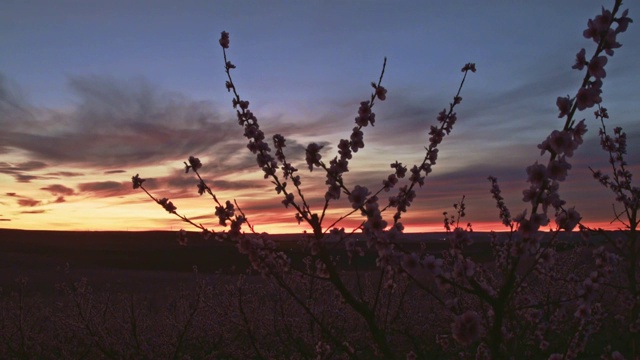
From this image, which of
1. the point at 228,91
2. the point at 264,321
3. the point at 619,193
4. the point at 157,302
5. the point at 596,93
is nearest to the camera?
the point at 596,93

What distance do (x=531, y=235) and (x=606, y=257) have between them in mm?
2149

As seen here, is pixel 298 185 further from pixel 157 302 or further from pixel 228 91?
pixel 157 302

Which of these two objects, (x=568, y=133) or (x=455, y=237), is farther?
(x=455, y=237)

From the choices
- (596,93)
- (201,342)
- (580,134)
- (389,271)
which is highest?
(596,93)

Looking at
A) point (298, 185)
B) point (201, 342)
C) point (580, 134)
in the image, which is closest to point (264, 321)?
point (201, 342)

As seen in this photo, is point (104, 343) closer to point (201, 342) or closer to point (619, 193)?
point (201, 342)

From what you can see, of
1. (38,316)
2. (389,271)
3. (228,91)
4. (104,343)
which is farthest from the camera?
(38,316)

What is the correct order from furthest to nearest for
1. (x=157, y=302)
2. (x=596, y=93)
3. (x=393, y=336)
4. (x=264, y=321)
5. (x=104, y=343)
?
1. (x=157, y=302)
2. (x=393, y=336)
3. (x=264, y=321)
4. (x=104, y=343)
5. (x=596, y=93)

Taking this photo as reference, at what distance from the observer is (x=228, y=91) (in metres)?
5.51

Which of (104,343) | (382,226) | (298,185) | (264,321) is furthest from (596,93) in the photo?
(264,321)

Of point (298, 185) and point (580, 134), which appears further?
point (298, 185)

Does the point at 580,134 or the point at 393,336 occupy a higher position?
the point at 580,134

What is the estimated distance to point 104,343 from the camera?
8.01 m

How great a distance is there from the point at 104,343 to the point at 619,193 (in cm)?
791
